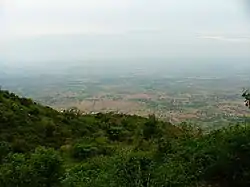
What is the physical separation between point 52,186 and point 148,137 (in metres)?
8.03

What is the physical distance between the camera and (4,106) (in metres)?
15.8

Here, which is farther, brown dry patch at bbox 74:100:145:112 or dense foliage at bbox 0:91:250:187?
brown dry patch at bbox 74:100:145:112

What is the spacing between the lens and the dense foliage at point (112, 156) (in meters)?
7.54

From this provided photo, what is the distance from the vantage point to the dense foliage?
754cm

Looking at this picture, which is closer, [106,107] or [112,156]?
[112,156]

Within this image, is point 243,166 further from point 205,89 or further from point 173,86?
point 173,86

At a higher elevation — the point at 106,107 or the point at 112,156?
the point at 112,156

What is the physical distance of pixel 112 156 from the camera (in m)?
11.2

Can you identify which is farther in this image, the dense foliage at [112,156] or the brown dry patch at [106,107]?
the brown dry patch at [106,107]

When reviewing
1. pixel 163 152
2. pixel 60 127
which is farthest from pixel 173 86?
pixel 163 152

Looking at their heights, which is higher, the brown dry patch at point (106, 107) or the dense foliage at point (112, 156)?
the dense foliage at point (112, 156)

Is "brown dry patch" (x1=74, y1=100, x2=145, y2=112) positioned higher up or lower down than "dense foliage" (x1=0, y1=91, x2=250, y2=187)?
lower down

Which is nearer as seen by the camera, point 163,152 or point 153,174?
point 153,174

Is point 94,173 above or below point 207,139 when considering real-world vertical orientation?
below
